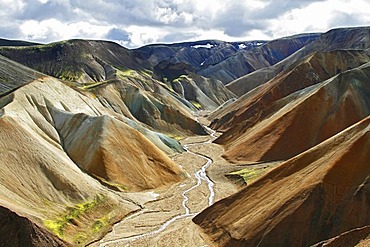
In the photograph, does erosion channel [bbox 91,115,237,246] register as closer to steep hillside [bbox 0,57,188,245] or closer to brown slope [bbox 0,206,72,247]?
steep hillside [bbox 0,57,188,245]

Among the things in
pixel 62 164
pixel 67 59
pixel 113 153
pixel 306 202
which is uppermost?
pixel 67 59

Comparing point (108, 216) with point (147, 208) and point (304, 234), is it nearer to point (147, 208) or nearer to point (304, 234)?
point (147, 208)

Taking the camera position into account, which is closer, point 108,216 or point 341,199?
point 341,199

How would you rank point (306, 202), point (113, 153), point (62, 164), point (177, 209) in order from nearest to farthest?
point (306, 202)
point (177, 209)
point (62, 164)
point (113, 153)

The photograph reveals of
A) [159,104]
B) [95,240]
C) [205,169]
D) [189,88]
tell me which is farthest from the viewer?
[189,88]

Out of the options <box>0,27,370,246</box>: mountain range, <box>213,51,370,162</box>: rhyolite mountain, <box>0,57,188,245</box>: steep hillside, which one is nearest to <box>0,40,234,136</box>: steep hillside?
<box>0,27,370,246</box>: mountain range

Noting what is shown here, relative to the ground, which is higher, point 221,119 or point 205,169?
point 221,119

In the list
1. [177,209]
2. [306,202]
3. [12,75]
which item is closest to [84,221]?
[177,209]

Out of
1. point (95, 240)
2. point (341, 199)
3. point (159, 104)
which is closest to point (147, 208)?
point (95, 240)

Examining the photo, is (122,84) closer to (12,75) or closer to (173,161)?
(12,75)
